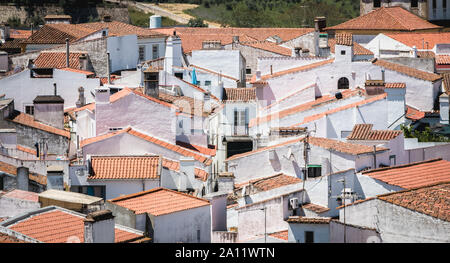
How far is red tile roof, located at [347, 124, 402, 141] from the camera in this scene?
3388cm

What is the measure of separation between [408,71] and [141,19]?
2184 inches

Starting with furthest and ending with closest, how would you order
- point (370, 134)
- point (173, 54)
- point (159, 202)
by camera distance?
1. point (173, 54)
2. point (370, 134)
3. point (159, 202)

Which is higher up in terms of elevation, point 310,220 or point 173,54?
point 173,54

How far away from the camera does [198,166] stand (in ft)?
111

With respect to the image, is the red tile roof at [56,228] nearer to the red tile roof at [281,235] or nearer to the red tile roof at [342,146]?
the red tile roof at [281,235]

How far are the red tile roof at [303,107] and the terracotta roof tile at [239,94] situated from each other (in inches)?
121

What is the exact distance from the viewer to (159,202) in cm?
2747

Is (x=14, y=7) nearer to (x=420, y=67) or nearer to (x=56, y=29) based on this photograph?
(x=56, y=29)

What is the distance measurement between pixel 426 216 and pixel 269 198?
15.7 ft

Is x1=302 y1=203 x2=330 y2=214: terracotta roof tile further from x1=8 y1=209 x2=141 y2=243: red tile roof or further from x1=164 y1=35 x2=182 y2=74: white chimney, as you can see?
x1=164 y1=35 x2=182 y2=74: white chimney

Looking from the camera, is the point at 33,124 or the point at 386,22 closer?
the point at 33,124

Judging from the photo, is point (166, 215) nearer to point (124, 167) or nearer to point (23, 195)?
point (23, 195)

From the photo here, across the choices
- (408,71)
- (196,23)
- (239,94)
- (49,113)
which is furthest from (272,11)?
(49,113)

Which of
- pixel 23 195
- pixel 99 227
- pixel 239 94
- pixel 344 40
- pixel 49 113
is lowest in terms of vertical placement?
pixel 23 195
